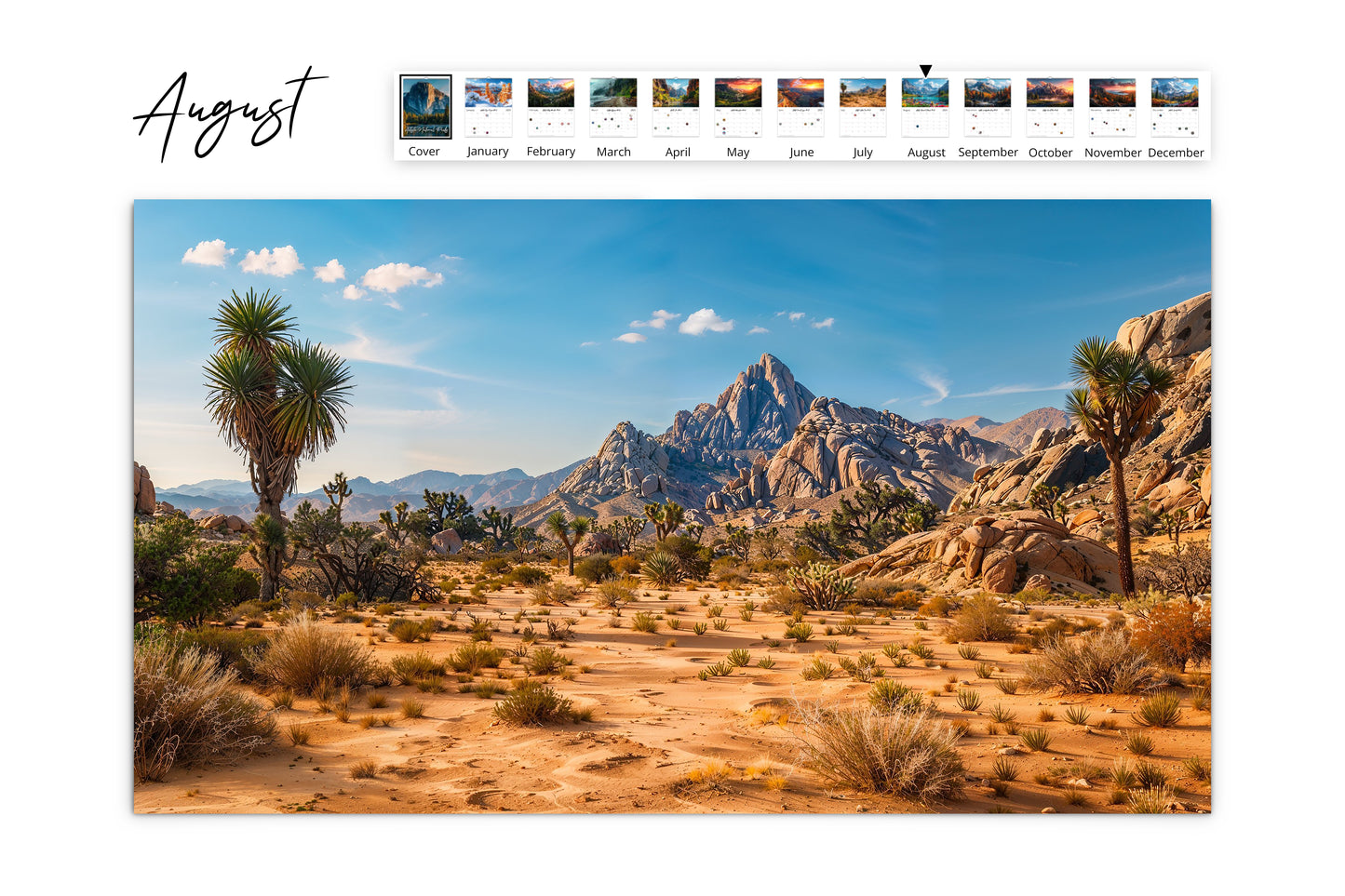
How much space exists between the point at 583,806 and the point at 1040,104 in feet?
23.7

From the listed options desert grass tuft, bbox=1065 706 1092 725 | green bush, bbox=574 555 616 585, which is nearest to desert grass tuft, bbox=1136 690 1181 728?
desert grass tuft, bbox=1065 706 1092 725

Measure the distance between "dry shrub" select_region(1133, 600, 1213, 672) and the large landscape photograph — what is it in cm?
3

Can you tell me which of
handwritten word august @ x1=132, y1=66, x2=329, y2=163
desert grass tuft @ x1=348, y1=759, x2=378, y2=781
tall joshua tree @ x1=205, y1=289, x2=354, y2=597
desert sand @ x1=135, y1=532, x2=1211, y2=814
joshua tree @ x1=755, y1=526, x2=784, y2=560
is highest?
handwritten word august @ x1=132, y1=66, x2=329, y2=163

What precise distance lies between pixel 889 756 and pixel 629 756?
7.49 feet

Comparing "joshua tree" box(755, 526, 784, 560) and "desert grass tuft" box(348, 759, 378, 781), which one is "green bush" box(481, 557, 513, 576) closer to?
"joshua tree" box(755, 526, 784, 560)

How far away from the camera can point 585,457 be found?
37.5 ft

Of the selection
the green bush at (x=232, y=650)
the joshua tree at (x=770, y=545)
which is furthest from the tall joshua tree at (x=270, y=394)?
the joshua tree at (x=770, y=545)

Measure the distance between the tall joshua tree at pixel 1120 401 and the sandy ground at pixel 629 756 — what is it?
9623 mm

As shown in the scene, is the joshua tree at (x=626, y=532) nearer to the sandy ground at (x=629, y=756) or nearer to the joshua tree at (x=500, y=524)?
the joshua tree at (x=500, y=524)

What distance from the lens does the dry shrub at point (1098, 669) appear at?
23.0ft

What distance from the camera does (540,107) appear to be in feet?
18.4

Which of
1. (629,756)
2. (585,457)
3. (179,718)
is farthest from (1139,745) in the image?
(585,457)

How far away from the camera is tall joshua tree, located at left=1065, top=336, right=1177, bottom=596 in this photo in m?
15.3

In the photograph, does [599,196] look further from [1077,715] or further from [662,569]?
[662,569]
